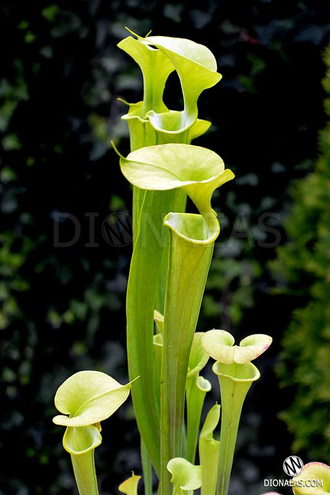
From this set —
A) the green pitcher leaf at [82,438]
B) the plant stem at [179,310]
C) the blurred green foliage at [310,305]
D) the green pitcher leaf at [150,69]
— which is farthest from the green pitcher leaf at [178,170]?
the blurred green foliage at [310,305]

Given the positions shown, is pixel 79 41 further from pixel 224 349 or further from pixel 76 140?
pixel 224 349

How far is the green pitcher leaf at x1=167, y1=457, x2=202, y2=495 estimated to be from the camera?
1.77ft

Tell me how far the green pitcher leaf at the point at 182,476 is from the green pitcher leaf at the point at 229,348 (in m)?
0.14

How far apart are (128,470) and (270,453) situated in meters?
0.53

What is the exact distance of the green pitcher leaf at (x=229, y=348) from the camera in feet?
1.61

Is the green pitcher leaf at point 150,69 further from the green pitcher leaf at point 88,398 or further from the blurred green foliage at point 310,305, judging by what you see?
the blurred green foliage at point 310,305

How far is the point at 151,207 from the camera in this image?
0.56 metres

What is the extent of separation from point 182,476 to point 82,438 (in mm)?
124

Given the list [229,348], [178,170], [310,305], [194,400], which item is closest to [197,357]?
[194,400]

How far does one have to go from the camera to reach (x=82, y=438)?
52 centimetres

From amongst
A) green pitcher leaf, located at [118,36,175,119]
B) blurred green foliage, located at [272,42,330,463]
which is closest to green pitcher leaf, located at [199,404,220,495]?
green pitcher leaf, located at [118,36,175,119]

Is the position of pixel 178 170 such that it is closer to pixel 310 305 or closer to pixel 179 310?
pixel 179 310

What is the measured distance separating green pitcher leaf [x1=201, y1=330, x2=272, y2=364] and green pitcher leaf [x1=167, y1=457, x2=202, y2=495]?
14 centimetres

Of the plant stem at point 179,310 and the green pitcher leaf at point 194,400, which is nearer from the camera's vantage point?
the plant stem at point 179,310
